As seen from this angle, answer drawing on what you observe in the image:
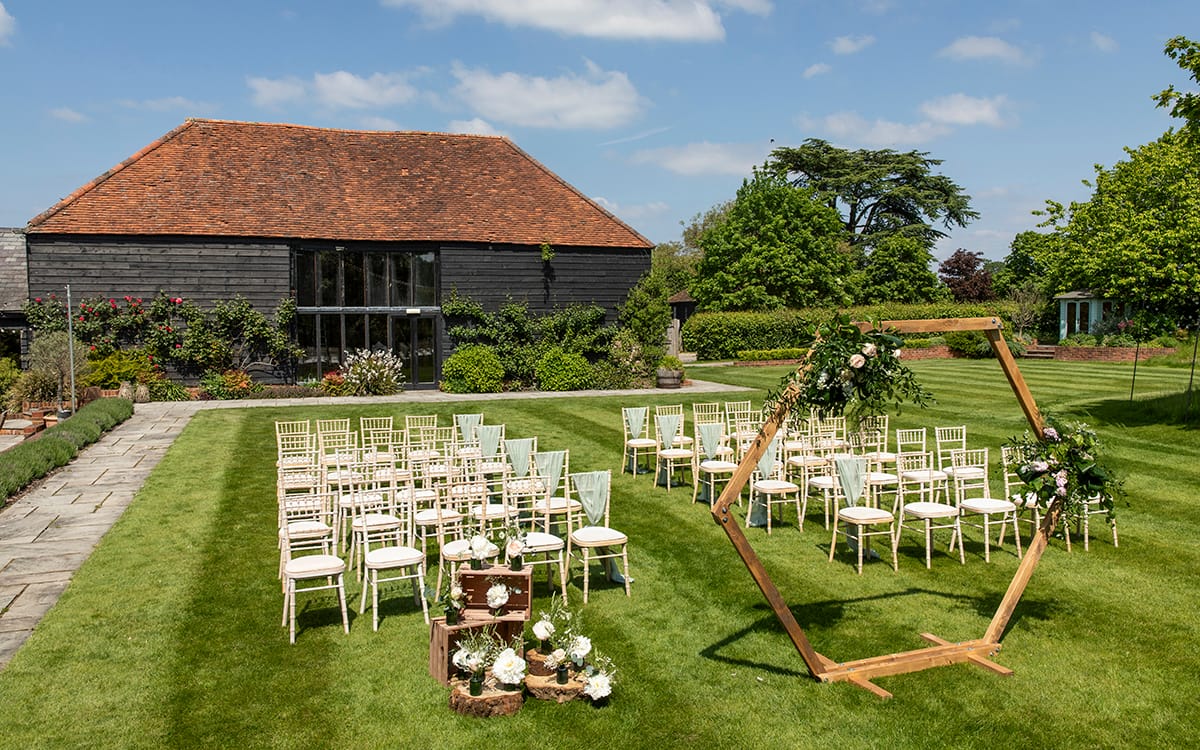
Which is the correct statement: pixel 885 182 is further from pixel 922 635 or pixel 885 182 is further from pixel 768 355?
pixel 922 635

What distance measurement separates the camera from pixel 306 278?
86.1ft

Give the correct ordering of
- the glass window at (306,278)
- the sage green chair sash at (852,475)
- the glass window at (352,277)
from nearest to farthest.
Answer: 1. the sage green chair sash at (852,475)
2. the glass window at (306,278)
3. the glass window at (352,277)

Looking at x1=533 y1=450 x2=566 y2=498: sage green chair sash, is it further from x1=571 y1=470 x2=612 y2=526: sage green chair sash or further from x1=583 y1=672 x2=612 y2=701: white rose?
x1=583 y1=672 x2=612 y2=701: white rose

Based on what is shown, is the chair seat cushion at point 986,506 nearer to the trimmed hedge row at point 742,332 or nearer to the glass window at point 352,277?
the glass window at point 352,277

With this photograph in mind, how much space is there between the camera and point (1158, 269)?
123ft

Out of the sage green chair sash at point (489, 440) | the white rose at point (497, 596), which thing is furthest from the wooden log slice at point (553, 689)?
the sage green chair sash at point (489, 440)

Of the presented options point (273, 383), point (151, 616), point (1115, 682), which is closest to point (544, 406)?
point (273, 383)

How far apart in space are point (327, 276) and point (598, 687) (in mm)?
22847

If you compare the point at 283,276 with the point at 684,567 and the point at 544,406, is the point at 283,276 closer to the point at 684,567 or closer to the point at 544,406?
the point at 544,406

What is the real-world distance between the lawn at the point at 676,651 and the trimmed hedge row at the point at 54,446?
2.40m

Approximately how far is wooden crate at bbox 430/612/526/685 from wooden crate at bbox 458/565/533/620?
15cm

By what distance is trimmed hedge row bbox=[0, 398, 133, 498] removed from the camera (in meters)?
12.2

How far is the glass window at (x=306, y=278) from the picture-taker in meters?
26.1

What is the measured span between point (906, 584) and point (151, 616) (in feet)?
22.6
